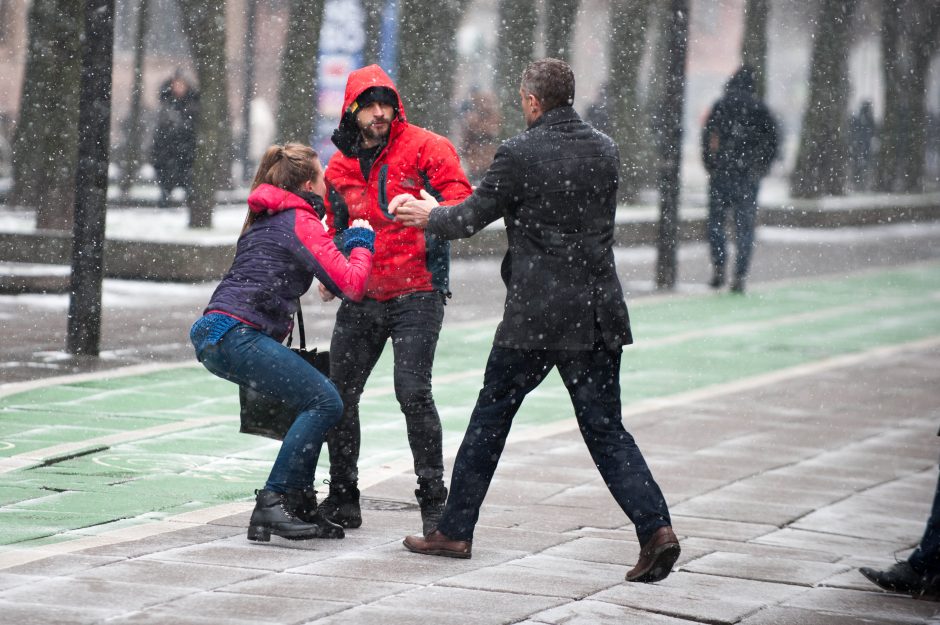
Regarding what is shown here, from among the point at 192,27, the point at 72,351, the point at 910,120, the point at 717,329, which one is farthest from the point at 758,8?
the point at 72,351

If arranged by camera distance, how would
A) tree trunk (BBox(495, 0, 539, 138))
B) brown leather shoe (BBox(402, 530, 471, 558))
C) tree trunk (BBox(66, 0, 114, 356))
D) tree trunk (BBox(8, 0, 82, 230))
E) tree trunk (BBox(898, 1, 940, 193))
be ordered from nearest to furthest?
brown leather shoe (BBox(402, 530, 471, 558)) < tree trunk (BBox(66, 0, 114, 356)) < tree trunk (BBox(8, 0, 82, 230)) < tree trunk (BBox(495, 0, 539, 138)) < tree trunk (BBox(898, 1, 940, 193))

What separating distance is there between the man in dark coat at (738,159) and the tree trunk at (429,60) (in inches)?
255

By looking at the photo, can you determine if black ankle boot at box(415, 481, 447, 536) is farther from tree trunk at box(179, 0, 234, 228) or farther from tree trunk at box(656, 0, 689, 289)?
tree trunk at box(179, 0, 234, 228)

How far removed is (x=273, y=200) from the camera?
6566 mm

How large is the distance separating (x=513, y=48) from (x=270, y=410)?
28.9m

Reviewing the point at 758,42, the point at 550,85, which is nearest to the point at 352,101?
the point at 550,85

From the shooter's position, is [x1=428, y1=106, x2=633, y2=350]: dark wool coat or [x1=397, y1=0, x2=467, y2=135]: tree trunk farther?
[x1=397, y1=0, x2=467, y2=135]: tree trunk

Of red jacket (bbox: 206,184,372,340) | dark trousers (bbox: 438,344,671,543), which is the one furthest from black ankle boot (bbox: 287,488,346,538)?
red jacket (bbox: 206,184,372,340)

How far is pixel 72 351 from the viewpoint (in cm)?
1169

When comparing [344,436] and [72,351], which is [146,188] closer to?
[72,351]

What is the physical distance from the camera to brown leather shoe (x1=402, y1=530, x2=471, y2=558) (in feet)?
20.9

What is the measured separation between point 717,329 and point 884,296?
463 cm

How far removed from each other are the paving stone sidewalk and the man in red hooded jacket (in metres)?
0.46

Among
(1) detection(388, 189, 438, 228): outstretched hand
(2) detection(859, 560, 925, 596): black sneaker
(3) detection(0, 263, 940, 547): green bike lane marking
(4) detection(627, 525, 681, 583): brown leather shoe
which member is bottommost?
(3) detection(0, 263, 940, 547): green bike lane marking
